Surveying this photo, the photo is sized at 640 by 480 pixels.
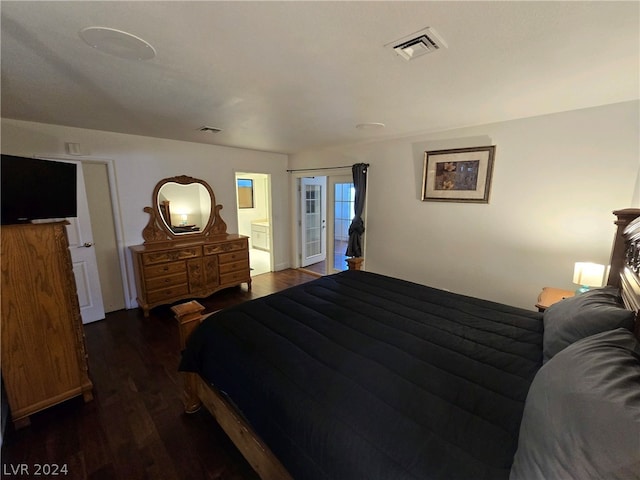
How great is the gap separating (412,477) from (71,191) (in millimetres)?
2709

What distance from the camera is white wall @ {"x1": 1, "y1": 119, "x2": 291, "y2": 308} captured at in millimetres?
2773

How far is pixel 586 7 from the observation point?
1.08 meters

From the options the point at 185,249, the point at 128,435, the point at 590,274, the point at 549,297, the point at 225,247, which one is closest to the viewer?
the point at 128,435

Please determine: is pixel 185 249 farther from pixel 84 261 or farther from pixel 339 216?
pixel 339 216

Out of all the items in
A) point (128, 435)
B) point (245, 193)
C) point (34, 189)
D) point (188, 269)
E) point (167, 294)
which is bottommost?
point (128, 435)

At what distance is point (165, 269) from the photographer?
344 cm

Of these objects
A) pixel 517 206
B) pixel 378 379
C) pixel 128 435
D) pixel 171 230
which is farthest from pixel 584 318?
pixel 171 230

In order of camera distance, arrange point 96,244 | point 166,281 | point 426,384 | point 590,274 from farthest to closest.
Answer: point 166,281 → point 96,244 → point 590,274 → point 426,384

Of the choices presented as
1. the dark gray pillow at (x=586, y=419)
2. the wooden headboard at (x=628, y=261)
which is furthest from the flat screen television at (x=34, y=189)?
the wooden headboard at (x=628, y=261)

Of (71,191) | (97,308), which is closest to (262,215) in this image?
(97,308)

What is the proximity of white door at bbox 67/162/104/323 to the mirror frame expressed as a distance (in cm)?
63

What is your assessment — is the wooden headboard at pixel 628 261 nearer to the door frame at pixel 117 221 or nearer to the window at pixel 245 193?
the door frame at pixel 117 221

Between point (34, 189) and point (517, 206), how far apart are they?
4.17 metres

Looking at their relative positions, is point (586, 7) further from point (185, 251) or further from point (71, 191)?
point (185, 251)
